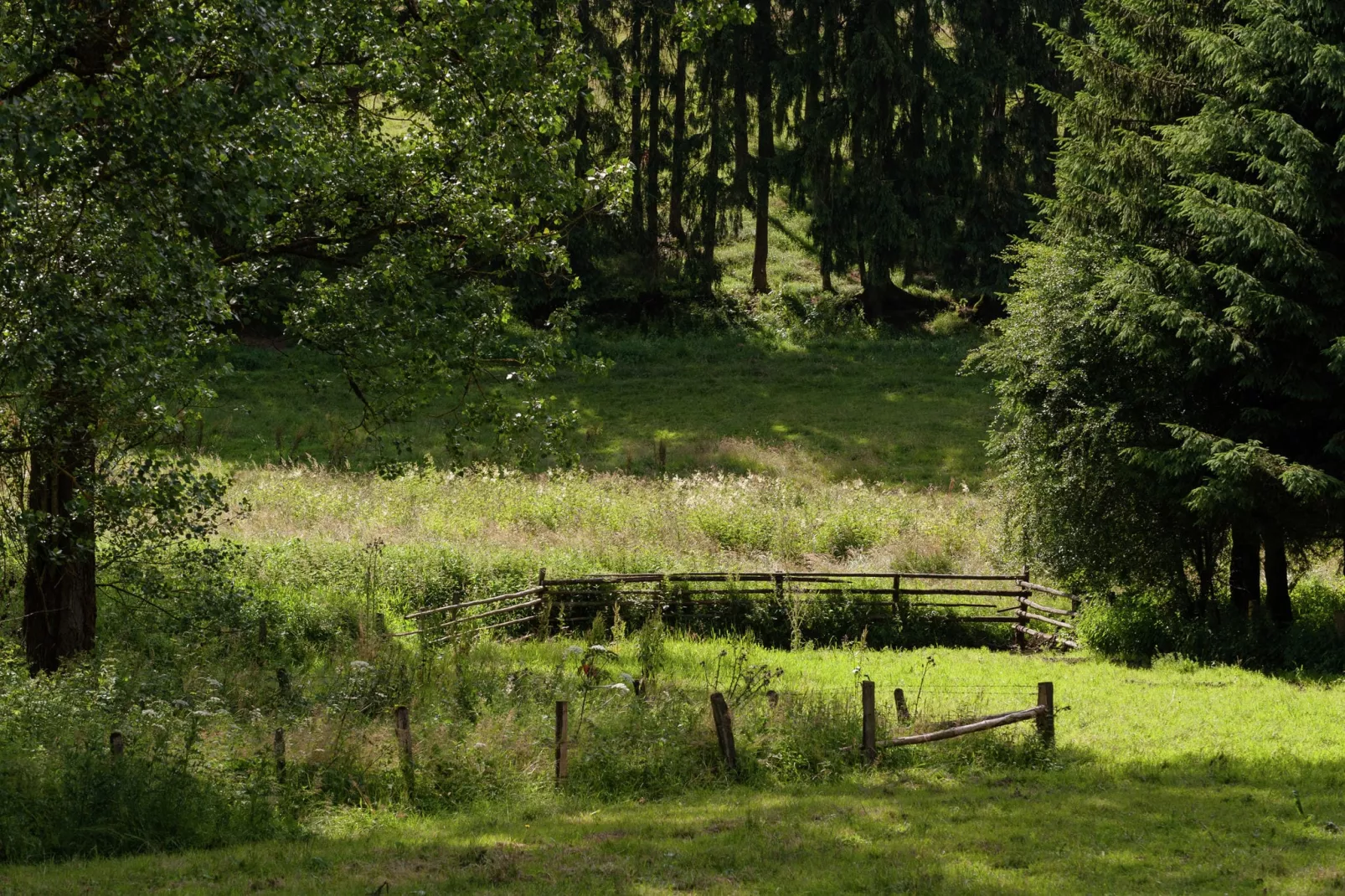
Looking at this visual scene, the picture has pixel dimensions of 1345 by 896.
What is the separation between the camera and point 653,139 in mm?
49531

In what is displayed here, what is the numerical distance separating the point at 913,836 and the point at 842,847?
0.81m

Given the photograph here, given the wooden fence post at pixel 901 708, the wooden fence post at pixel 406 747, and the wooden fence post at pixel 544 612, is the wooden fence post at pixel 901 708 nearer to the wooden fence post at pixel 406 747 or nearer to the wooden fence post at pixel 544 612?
the wooden fence post at pixel 406 747

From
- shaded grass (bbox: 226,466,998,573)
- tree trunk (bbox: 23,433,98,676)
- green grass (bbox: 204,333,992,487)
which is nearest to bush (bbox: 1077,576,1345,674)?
shaded grass (bbox: 226,466,998,573)

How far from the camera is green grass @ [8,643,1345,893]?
30.1 feet

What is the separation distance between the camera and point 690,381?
1684 inches

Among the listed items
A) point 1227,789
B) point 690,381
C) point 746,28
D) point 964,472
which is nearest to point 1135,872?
point 1227,789

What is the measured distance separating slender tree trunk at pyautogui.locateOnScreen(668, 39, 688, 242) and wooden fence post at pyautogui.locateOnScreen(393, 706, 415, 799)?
130 feet

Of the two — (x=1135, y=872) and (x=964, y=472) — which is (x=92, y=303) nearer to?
(x=1135, y=872)

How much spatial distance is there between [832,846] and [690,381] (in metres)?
33.2

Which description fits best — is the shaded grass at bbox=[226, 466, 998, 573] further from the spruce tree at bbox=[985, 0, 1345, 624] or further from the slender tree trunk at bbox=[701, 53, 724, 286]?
the slender tree trunk at bbox=[701, 53, 724, 286]

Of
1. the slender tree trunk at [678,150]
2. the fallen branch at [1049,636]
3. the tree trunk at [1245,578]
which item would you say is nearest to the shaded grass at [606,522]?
the fallen branch at [1049,636]

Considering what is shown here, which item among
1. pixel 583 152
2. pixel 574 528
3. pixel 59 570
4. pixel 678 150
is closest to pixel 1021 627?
pixel 574 528

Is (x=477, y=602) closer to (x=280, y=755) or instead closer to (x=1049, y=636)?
(x=280, y=755)

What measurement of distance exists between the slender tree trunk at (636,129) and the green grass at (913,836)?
37499 mm
